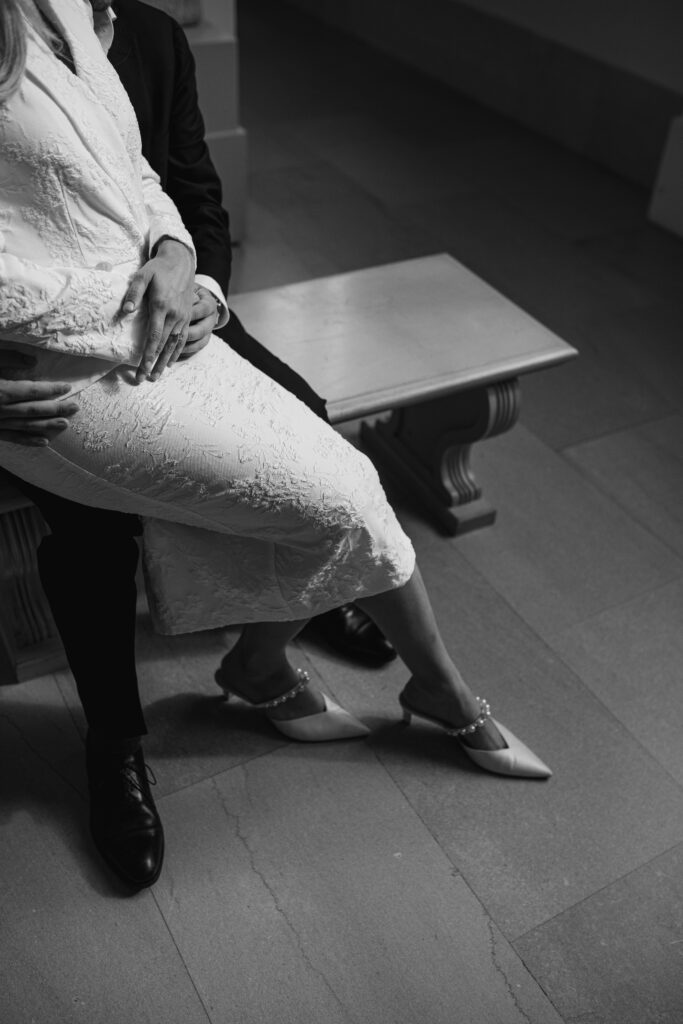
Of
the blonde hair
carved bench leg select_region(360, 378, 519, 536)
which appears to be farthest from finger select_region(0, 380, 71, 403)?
carved bench leg select_region(360, 378, 519, 536)

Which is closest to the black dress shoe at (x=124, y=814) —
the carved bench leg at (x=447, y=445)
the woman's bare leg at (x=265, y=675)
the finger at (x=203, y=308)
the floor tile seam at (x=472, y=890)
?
the woman's bare leg at (x=265, y=675)

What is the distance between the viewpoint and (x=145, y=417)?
3.77ft

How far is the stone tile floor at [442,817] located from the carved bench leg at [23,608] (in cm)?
4

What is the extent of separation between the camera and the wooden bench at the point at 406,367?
1656 mm

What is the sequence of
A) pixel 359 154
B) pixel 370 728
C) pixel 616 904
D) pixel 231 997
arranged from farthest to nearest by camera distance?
pixel 359 154 < pixel 370 728 < pixel 616 904 < pixel 231 997

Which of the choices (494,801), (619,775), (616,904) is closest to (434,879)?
(494,801)

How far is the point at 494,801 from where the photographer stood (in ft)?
5.08

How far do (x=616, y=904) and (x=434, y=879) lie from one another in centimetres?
29

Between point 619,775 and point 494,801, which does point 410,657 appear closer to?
point 494,801

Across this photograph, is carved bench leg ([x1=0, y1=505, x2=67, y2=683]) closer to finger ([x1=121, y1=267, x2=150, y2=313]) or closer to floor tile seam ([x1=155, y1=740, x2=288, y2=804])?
floor tile seam ([x1=155, y1=740, x2=288, y2=804])

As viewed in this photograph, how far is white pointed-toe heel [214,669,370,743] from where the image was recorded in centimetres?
160

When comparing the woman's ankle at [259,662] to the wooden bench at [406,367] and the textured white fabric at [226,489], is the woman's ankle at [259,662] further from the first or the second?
the wooden bench at [406,367]

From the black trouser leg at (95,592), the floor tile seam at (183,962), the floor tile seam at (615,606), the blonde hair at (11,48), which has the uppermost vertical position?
the blonde hair at (11,48)

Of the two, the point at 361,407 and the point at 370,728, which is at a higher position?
the point at 361,407
